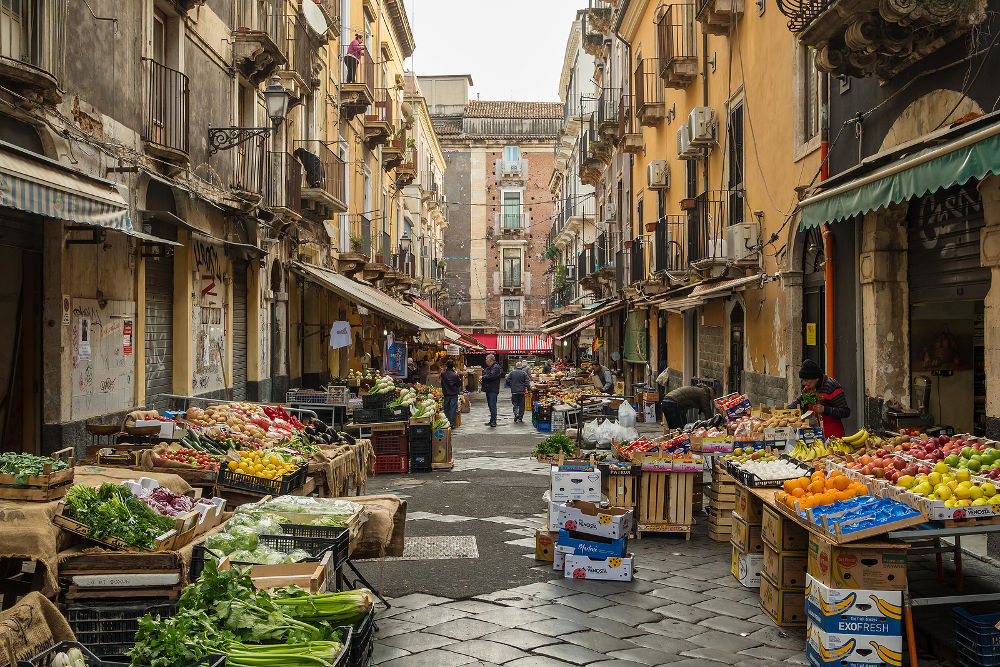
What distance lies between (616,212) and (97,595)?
26510 mm

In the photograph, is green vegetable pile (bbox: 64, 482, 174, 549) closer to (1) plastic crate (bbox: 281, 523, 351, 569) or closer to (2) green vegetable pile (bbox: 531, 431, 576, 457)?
(1) plastic crate (bbox: 281, 523, 351, 569)

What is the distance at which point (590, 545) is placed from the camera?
686 cm

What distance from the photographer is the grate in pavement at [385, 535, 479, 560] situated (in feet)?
24.8

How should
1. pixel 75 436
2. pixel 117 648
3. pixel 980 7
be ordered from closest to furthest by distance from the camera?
1. pixel 117 648
2. pixel 980 7
3. pixel 75 436

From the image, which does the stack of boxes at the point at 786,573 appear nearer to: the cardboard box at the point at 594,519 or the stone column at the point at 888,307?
the cardboard box at the point at 594,519

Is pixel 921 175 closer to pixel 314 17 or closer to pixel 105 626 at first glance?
pixel 105 626

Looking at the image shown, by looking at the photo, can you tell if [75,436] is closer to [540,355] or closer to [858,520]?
[858,520]

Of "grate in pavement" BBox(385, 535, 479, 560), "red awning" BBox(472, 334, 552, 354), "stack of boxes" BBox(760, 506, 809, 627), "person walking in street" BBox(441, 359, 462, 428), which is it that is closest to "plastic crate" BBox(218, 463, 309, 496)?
"grate in pavement" BBox(385, 535, 479, 560)

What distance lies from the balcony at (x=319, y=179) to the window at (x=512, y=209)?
1338 inches

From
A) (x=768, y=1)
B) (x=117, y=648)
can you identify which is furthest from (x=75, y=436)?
(x=768, y=1)

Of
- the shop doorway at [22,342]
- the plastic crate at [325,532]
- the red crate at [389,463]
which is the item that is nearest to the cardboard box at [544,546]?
the plastic crate at [325,532]

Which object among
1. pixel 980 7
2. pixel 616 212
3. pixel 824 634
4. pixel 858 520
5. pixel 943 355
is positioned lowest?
pixel 824 634

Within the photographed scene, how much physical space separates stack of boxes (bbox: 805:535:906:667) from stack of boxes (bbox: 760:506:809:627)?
2.55 ft

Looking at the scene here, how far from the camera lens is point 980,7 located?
6723 millimetres
